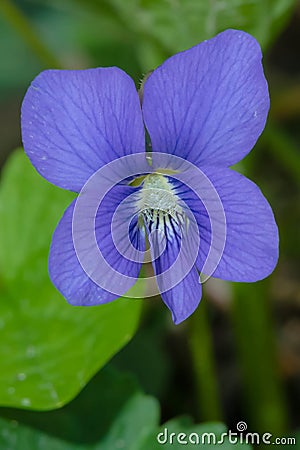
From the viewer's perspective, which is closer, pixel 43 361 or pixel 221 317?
pixel 43 361

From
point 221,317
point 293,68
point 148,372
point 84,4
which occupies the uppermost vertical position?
point 84,4

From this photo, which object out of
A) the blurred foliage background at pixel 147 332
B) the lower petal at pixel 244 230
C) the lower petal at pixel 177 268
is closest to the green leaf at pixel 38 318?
the blurred foliage background at pixel 147 332

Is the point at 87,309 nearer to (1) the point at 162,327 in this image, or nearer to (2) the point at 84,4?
(1) the point at 162,327

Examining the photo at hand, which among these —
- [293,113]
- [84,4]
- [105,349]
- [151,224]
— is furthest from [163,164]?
[293,113]

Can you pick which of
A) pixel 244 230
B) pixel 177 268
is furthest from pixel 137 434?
pixel 244 230

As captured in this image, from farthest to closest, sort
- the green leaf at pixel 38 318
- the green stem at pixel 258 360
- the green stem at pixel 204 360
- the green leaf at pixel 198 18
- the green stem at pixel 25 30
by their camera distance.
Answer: the green stem at pixel 25 30 → the green stem at pixel 258 360 → the green leaf at pixel 198 18 → the green stem at pixel 204 360 → the green leaf at pixel 38 318
